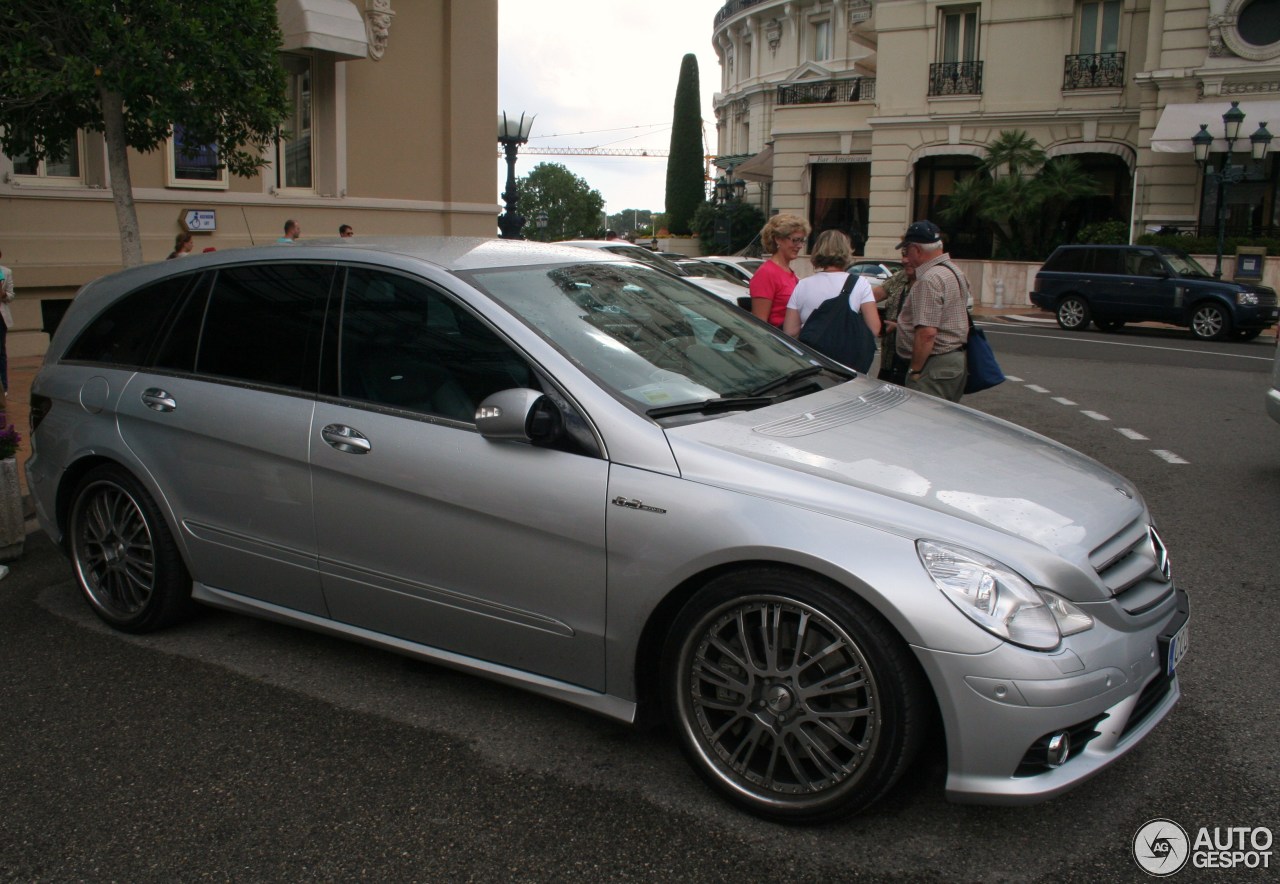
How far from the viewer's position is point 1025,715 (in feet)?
9.75

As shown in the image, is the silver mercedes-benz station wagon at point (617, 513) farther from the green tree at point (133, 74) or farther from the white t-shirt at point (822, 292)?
the green tree at point (133, 74)

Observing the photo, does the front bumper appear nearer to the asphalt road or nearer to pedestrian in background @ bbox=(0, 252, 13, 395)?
the asphalt road

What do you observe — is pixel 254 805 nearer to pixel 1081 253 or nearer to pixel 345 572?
pixel 345 572

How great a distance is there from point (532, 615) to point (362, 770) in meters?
0.71

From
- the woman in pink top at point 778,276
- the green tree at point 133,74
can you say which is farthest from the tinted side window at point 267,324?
the green tree at point 133,74

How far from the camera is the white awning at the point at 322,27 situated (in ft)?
51.6

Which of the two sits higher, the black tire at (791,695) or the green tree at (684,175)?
the green tree at (684,175)

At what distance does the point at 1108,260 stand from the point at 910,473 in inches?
841

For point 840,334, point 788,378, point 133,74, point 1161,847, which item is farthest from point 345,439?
point 133,74

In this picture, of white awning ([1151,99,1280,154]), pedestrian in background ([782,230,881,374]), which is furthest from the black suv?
pedestrian in background ([782,230,881,374])

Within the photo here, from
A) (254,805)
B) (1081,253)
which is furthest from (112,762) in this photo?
(1081,253)

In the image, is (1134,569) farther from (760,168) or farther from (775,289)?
(760,168)

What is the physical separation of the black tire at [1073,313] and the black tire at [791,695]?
70.8ft

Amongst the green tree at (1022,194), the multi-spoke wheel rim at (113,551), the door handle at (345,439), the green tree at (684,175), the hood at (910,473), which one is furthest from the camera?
the green tree at (684,175)
